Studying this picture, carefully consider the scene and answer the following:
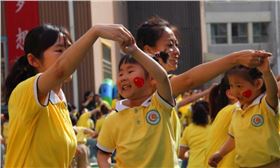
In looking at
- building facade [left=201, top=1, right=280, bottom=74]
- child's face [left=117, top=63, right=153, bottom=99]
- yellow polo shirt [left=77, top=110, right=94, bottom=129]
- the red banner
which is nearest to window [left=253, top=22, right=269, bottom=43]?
building facade [left=201, top=1, right=280, bottom=74]

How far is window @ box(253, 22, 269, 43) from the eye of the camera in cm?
3738

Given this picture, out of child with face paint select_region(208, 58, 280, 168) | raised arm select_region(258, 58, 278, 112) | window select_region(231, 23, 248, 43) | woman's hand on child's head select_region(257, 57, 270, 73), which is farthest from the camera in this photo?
window select_region(231, 23, 248, 43)

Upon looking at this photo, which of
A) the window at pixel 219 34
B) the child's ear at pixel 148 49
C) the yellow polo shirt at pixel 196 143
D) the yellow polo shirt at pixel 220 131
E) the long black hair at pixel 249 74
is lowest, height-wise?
the window at pixel 219 34

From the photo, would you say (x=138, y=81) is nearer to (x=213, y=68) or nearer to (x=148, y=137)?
(x=148, y=137)

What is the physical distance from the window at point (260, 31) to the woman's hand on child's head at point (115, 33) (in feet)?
116

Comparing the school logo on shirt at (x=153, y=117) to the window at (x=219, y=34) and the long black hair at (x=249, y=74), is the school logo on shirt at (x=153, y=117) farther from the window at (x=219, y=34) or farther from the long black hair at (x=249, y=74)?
the window at (x=219, y=34)

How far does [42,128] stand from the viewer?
10.4 ft

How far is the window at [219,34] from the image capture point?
37875 mm

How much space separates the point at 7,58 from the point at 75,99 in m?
2.30

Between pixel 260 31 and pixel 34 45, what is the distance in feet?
115

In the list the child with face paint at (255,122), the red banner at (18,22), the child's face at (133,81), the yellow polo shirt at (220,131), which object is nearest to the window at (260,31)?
the red banner at (18,22)

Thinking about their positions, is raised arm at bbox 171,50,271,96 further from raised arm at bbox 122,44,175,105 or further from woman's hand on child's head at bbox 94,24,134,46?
woman's hand on child's head at bbox 94,24,134,46

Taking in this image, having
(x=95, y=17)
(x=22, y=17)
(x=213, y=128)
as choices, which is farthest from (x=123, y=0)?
(x=213, y=128)

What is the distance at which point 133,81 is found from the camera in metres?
3.35
